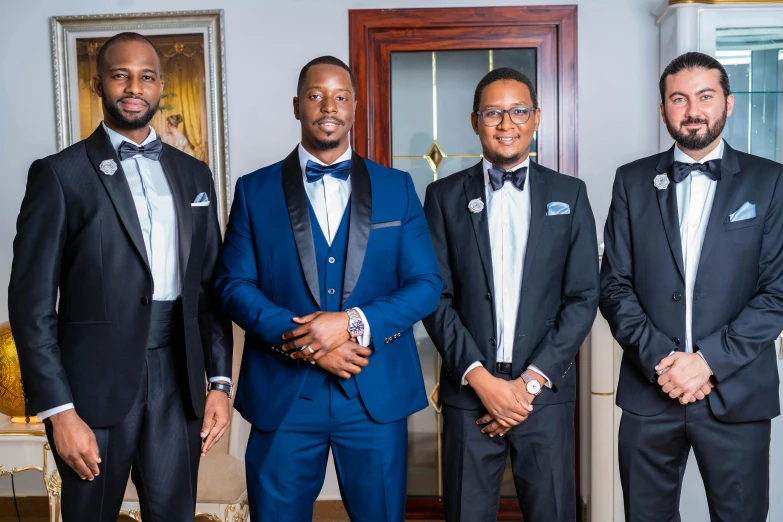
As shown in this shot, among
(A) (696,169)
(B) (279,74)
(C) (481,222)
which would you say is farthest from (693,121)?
(B) (279,74)

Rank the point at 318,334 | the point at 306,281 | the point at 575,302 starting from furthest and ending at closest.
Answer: the point at 575,302, the point at 306,281, the point at 318,334

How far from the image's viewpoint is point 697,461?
2480 mm

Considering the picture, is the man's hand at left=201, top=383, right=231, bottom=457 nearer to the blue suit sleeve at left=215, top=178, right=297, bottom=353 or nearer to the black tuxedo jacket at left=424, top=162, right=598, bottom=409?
the blue suit sleeve at left=215, top=178, right=297, bottom=353

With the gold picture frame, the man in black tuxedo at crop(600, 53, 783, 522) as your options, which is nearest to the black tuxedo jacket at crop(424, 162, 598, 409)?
the man in black tuxedo at crop(600, 53, 783, 522)

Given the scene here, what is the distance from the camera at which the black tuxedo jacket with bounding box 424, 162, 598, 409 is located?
8.13 feet

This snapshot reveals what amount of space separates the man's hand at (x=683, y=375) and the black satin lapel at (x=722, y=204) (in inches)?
10.5

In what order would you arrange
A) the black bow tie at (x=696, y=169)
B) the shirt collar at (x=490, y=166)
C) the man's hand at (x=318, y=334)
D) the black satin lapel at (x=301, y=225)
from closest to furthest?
the man's hand at (x=318, y=334) < the black satin lapel at (x=301, y=225) < the black bow tie at (x=696, y=169) < the shirt collar at (x=490, y=166)

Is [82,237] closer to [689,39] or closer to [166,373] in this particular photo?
[166,373]

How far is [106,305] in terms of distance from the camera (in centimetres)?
211

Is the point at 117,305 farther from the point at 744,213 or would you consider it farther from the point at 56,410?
the point at 744,213

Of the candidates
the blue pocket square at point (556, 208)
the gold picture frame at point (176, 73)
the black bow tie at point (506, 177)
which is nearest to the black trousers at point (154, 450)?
the black bow tie at point (506, 177)

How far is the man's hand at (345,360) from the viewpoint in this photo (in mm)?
2205

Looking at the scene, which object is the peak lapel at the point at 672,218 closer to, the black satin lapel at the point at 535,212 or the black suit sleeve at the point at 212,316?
the black satin lapel at the point at 535,212

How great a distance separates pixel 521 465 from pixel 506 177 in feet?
2.93
